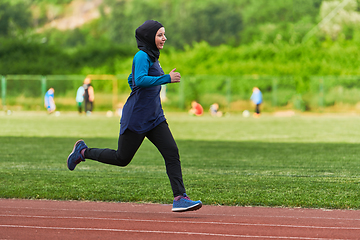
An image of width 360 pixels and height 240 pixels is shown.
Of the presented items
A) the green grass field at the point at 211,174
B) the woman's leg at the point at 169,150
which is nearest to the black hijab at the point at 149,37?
the woman's leg at the point at 169,150

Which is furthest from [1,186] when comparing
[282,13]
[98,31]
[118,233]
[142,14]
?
[98,31]

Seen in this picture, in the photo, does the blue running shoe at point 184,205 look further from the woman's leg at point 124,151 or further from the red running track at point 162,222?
the woman's leg at point 124,151

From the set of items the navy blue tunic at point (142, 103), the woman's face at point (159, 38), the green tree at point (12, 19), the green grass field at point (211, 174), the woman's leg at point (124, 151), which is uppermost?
the green tree at point (12, 19)

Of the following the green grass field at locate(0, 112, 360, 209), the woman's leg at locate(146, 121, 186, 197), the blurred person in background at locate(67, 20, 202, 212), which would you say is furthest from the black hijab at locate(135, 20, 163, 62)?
the green grass field at locate(0, 112, 360, 209)

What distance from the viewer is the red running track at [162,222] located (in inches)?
214

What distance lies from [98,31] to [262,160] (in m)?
101

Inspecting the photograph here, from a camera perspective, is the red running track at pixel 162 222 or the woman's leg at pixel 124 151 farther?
the woman's leg at pixel 124 151

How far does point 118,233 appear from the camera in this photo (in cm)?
548

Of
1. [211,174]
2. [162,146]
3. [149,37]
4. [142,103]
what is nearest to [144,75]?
[142,103]

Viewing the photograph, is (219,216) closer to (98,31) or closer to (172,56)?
(172,56)

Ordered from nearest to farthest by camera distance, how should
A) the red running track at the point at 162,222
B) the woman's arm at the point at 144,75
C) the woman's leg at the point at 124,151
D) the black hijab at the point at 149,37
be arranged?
the red running track at the point at 162,222 → the woman's arm at the point at 144,75 → the black hijab at the point at 149,37 → the woman's leg at the point at 124,151

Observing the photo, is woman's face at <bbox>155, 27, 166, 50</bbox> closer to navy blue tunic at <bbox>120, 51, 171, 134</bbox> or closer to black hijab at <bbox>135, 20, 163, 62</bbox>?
black hijab at <bbox>135, 20, 163, 62</bbox>

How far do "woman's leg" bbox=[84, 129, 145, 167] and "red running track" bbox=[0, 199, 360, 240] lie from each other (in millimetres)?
642

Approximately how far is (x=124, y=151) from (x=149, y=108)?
1.93ft
